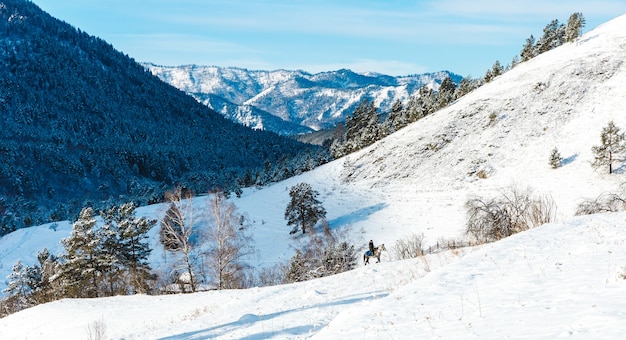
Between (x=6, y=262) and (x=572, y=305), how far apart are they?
217 feet

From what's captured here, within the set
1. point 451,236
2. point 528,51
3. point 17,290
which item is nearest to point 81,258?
point 17,290

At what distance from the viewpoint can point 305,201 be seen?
2143 inches

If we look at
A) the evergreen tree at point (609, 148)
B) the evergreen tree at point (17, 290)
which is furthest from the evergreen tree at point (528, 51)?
the evergreen tree at point (17, 290)

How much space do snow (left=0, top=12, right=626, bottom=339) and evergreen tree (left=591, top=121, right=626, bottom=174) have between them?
1.21 metres

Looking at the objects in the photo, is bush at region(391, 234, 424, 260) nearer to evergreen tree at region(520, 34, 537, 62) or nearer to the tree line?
the tree line

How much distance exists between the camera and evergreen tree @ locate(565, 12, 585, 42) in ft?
262

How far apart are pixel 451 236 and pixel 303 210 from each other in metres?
20.5

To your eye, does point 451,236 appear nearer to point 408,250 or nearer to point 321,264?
point 321,264

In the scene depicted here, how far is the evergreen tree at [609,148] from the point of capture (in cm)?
4488

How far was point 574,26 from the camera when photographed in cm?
8062

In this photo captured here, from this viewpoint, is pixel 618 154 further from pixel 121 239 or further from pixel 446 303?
pixel 121 239

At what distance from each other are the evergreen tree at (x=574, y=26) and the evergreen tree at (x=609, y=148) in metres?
42.4

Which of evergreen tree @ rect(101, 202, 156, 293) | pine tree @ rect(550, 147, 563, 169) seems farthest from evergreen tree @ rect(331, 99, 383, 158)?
evergreen tree @ rect(101, 202, 156, 293)

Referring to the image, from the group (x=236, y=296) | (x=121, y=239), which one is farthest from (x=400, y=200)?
(x=236, y=296)
